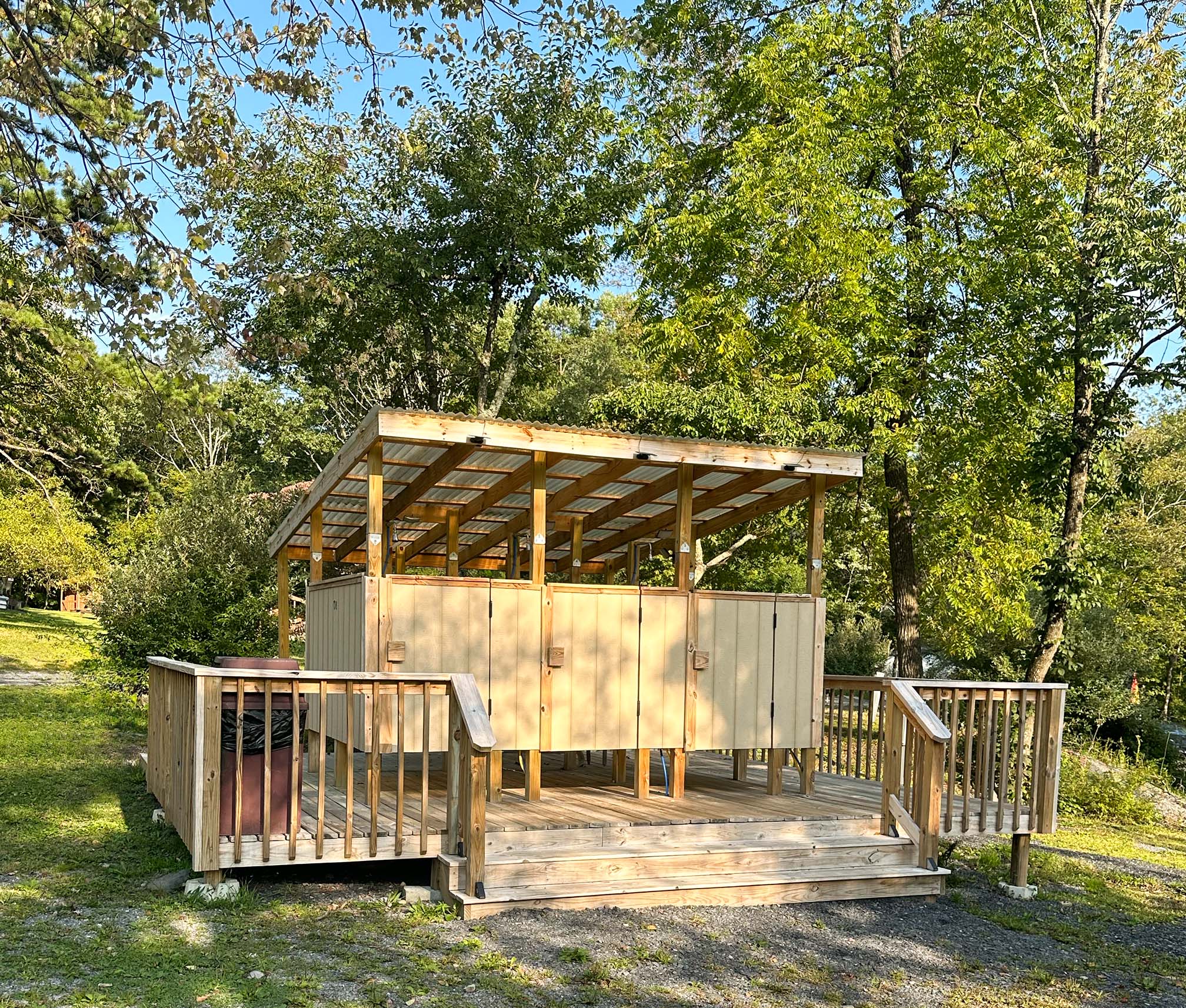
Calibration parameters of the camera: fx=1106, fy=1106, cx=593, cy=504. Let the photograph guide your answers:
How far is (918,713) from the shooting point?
801cm

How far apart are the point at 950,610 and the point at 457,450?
1175 cm

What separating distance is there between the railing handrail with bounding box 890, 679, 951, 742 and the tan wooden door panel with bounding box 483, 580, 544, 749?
2675mm

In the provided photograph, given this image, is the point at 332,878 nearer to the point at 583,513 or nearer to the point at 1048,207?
the point at 583,513

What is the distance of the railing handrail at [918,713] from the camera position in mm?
7852

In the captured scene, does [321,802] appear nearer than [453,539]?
Yes

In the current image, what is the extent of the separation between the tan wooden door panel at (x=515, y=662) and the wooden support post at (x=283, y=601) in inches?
150

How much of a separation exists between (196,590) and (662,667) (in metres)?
8.62

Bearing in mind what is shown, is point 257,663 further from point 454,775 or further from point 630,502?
point 630,502

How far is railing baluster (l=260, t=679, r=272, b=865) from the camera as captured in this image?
21.3 ft

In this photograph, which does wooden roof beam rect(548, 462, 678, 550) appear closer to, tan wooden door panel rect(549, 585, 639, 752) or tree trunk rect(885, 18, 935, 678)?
tan wooden door panel rect(549, 585, 639, 752)

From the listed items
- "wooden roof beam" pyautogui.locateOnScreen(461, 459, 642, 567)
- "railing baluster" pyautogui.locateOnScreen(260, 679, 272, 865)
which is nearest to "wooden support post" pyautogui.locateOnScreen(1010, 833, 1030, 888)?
"wooden roof beam" pyautogui.locateOnScreen(461, 459, 642, 567)

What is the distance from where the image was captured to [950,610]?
17.7 metres

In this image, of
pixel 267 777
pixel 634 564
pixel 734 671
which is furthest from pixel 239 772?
pixel 634 564

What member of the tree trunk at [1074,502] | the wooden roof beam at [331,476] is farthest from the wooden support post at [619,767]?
the tree trunk at [1074,502]
